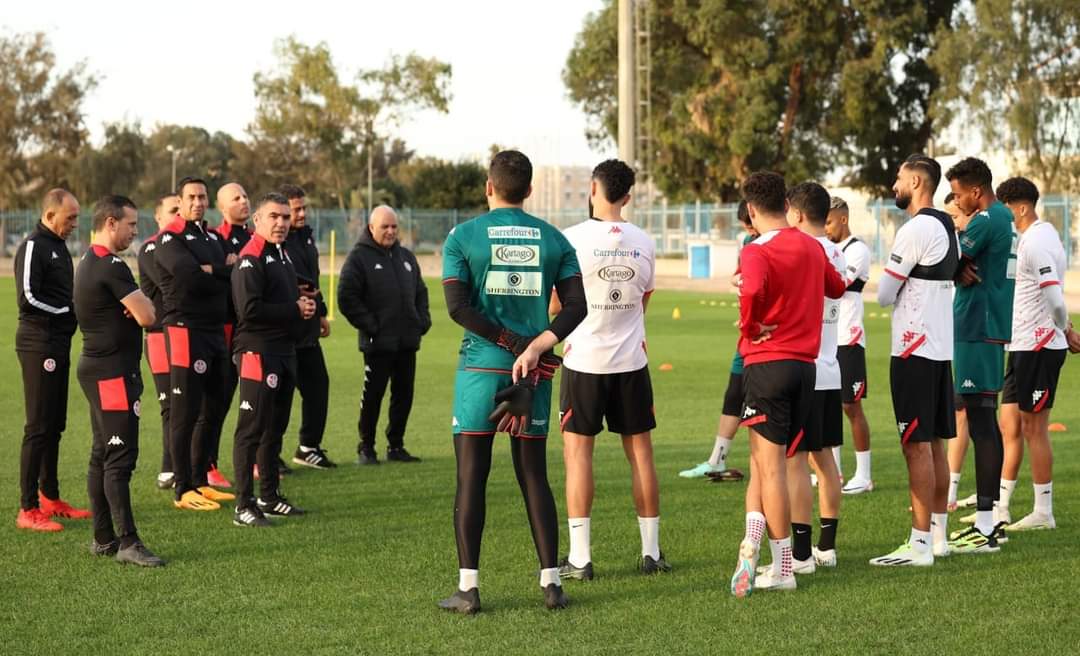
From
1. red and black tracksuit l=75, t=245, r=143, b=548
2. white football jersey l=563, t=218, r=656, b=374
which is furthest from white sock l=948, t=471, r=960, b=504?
red and black tracksuit l=75, t=245, r=143, b=548

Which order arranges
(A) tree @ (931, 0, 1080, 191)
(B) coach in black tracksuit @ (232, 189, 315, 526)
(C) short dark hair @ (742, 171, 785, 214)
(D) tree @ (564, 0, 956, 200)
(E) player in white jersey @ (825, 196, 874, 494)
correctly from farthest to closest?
1. (D) tree @ (564, 0, 956, 200)
2. (A) tree @ (931, 0, 1080, 191)
3. (E) player in white jersey @ (825, 196, 874, 494)
4. (B) coach in black tracksuit @ (232, 189, 315, 526)
5. (C) short dark hair @ (742, 171, 785, 214)

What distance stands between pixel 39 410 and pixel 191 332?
3.45ft

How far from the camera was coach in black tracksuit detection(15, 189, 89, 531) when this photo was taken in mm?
7648

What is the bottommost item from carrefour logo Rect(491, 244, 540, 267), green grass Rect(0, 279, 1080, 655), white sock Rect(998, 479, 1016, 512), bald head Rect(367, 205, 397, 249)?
green grass Rect(0, 279, 1080, 655)

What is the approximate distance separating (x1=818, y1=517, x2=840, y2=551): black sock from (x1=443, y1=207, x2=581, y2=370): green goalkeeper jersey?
2.00 meters

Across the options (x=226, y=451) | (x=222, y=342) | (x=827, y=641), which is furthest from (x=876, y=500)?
(x=226, y=451)

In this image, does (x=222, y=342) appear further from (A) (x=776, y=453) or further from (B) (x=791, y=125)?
(B) (x=791, y=125)

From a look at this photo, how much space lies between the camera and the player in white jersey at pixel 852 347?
8.16 metres

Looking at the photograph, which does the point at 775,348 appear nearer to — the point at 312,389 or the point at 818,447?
the point at 818,447

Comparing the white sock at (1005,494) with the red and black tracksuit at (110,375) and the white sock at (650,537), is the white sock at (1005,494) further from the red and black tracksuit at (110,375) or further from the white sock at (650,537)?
the red and black tracksuit at (110,375)

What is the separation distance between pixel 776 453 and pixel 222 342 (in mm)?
4078

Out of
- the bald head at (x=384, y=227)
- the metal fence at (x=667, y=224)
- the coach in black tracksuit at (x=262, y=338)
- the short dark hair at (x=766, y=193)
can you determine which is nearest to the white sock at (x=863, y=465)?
the short dark hair at (x=766, y=193)

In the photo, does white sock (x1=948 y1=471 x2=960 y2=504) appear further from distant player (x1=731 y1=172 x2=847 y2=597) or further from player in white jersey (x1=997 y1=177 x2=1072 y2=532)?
distant player (x1=731 y1=172 x2=847 y2=597)

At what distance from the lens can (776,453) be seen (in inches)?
242
